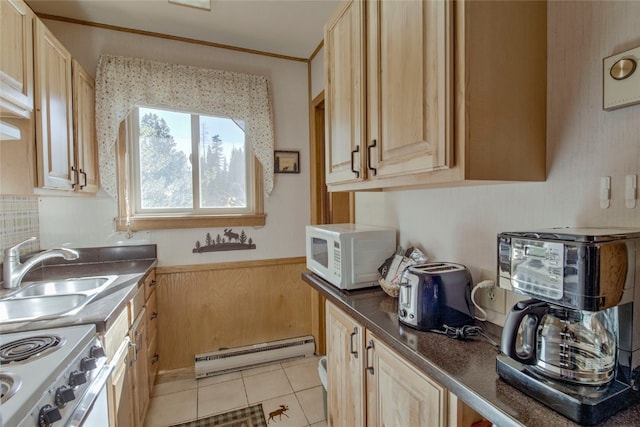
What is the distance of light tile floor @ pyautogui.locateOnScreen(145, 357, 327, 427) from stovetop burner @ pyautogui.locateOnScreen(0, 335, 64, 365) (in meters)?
1.26

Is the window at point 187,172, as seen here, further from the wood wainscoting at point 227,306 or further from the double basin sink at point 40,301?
the double basin sink at point 40,301

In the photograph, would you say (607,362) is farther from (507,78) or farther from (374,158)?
(374,158)

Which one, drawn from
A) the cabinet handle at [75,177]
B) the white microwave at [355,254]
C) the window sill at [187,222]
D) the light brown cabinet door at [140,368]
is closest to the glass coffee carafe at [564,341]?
the white microwave at [355,254]

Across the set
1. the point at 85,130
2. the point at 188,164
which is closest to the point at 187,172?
the point at 188,164

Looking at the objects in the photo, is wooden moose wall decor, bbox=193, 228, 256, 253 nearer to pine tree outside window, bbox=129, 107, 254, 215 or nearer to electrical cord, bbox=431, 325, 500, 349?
pine tree outside window, bbox=129, 107, 254, 215

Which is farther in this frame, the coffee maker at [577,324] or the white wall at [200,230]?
the white wall at [200,230]

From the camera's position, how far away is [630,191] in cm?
79

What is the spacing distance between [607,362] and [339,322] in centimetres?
99

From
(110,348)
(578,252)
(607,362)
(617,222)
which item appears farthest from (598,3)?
(110,348)

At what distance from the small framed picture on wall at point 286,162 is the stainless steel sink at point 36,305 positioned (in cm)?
166

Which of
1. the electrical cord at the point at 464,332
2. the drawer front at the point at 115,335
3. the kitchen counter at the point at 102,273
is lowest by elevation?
the drawer front at the point at 115,335

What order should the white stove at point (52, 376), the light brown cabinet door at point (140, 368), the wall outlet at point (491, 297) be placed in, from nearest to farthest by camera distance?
the white stove at point (52, 376)
the wall outlet at point (491, 297)
the light brown cabinet door at point (140, 368)

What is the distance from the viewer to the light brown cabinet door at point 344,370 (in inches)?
51.7

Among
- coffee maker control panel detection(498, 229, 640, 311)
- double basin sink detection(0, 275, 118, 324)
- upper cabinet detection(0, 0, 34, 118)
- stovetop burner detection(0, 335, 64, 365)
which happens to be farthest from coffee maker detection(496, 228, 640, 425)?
upper cabinet detection(0, 0, 34, 118)
